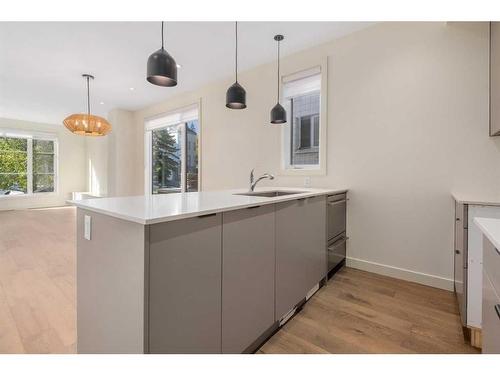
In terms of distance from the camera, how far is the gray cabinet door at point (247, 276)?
1293 mm

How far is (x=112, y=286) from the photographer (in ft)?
3.63

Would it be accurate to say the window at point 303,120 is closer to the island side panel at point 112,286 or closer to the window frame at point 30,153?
the island side panel at point 112,286

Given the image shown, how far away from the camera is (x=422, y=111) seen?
A: 2521 mm

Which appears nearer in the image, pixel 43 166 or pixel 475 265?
pixel 475 265

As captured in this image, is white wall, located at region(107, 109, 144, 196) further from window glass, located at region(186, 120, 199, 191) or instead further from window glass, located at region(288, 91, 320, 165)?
window glass, located at region(288, 91, 320, 165)

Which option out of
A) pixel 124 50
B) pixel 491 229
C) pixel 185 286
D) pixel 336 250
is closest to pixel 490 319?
pixel 491 229

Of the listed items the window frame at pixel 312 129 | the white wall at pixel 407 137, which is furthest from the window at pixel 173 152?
the white wall at pixel 407 137

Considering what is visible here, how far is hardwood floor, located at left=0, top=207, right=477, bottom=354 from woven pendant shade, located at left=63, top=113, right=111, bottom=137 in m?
2.13

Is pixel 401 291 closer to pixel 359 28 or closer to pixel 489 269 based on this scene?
pixel 489 269

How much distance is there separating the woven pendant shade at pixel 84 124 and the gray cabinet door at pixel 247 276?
3.83m

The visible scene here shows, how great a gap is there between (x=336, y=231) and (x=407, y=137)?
4.17 ft

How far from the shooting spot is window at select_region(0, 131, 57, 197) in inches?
297

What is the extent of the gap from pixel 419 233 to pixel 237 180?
8.87 ft

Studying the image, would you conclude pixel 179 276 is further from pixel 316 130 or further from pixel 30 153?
pixel 30 153
